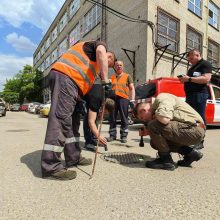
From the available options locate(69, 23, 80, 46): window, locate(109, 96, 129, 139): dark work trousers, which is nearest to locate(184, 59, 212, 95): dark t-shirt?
locate(109, 96, 129, 139): dark work trousers

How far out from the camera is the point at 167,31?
19.7 metres

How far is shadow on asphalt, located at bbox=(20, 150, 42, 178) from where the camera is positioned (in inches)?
148

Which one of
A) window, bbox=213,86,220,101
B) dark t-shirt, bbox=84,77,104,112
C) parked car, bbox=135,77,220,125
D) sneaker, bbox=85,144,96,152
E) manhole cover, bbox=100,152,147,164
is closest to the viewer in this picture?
manhole cover, bbox=100,152,147,164

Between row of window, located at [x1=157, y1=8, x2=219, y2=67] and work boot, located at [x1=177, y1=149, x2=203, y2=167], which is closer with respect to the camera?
work boot, located at [x1=177, y1=149, x2=203, y2=167]

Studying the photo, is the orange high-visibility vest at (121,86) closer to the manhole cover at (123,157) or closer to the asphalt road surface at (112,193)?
the manhole cover at (123,157)

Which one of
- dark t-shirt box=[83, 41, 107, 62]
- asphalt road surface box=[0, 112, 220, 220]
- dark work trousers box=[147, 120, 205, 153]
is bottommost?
asphalt road surface box=[0, 112, 220, 220]

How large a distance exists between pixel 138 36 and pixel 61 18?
24.1 m

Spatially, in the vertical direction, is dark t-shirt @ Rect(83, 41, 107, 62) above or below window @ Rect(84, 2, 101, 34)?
below

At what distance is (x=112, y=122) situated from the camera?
266 inches

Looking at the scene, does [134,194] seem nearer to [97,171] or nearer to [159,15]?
[97,171]

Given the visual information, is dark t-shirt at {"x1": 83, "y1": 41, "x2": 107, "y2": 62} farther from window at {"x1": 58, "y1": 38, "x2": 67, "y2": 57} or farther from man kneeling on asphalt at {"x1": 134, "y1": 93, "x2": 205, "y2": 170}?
window at {"x1": 58, "y1": 38, "x2": 67, "y2": 57}

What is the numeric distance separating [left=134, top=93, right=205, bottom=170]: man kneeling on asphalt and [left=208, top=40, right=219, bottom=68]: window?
21.6 meters

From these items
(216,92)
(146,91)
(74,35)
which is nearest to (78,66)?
(146,91)

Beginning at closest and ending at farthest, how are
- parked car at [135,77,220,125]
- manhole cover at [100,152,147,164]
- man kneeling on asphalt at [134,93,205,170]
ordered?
1. man kneeling on asphalt at [134,93,205,170]
2. manhole cover at [100,152,147,164]
3. parked car at [135,77,220,125]
